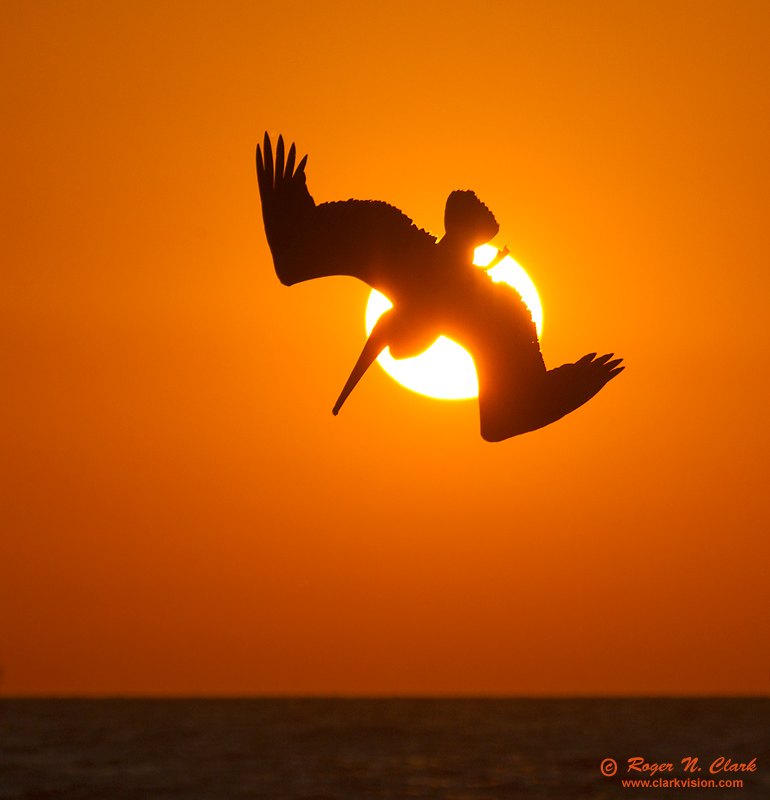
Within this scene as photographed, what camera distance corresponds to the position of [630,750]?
46312mm

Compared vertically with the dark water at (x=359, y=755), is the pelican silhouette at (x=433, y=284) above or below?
below

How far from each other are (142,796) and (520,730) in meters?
31.0

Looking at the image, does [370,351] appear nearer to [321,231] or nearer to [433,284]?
[433,284]

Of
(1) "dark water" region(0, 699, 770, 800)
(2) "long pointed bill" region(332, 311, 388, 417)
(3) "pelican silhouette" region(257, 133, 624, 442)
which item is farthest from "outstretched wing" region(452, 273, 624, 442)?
(1) "dark water" region(0, 699, 770, 800)

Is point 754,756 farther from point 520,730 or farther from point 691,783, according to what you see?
point 520,730

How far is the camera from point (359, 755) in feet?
140

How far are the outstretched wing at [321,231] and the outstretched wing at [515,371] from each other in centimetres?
56

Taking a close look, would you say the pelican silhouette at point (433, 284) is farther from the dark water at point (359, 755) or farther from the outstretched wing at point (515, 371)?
the dark water at point (359, 755)

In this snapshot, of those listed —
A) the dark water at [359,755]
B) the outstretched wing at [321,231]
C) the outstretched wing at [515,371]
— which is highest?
the dark water at [359,755]

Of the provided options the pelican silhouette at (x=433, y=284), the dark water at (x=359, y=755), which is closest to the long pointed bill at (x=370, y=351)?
the pelican silhouette at (x=433, y=284)

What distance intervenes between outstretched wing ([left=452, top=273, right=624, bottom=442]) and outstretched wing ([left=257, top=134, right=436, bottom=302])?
0.56 metres

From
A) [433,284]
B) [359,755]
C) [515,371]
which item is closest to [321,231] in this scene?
[433,284]

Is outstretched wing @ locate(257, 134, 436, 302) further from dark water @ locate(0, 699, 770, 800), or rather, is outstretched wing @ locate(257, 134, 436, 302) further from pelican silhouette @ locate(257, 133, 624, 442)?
dark water @ locate(0, 699, 770, 800)

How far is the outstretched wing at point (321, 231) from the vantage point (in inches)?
335
